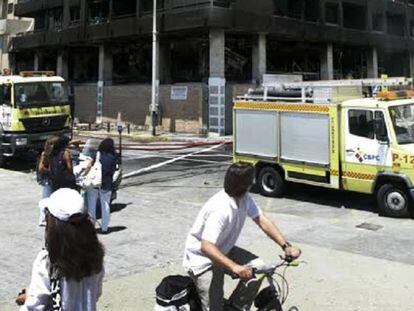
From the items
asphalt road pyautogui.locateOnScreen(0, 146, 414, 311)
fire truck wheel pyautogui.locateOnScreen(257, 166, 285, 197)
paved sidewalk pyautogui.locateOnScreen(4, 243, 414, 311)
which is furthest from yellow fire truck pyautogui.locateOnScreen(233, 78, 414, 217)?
paved sidewalk pyautogui.locateOnScreen(4, 243, 414, 311)

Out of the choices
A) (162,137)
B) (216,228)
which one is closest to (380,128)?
(216,228)

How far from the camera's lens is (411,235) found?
1015 centimetres

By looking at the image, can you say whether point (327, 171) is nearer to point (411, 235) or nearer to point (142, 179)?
point (411, 235)

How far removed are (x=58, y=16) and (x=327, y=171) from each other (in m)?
44.0

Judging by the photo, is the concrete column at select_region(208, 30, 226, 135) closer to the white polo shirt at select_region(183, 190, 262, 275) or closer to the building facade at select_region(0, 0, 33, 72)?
the building facade at select_region(0, 0, 33, 72)

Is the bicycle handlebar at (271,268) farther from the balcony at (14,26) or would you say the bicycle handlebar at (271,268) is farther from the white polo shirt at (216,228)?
the balcony at (14,26)

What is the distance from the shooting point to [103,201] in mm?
10031

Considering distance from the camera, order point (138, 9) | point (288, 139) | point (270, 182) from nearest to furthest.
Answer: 1. point (288, 139)
2. point (270, 182)
3. point (138, 9)

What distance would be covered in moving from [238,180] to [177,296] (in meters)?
0.94

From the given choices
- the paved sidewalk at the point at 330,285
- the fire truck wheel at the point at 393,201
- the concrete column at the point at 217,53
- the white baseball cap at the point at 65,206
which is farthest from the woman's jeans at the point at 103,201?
the concrete column at the point at 217,53

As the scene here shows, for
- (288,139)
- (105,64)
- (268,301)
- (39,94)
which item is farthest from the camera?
(105,64)

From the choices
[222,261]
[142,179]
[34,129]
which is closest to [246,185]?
[222,261]

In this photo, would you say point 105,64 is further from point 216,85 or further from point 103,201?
point 103,201

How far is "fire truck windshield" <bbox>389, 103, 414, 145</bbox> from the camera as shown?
38.8 ft
